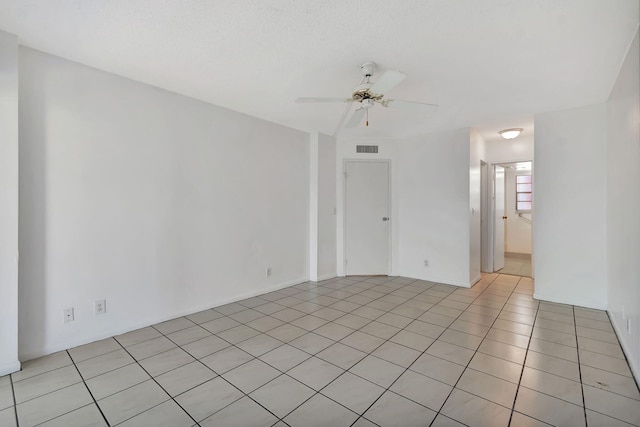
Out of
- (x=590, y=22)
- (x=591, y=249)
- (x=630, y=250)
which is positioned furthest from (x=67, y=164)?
(x=591, y=249)

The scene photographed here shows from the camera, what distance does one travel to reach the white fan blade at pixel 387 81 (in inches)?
81.1

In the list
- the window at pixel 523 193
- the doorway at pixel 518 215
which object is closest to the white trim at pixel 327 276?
the doorway at pixel 518 215

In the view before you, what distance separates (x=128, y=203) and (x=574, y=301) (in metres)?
4.99

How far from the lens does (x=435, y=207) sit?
4625 millimetres

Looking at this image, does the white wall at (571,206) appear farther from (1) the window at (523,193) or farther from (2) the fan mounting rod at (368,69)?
(1) the window at (523,193)

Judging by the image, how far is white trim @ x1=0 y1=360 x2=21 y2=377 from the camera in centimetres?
205

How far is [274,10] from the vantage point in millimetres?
1806

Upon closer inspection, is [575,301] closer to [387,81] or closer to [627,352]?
[627,352]

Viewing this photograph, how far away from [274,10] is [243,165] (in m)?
2.15

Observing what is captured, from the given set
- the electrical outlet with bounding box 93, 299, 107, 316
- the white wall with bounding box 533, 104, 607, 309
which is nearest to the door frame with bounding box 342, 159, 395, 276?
the white wall with bounding box 533, 104, 607, 309

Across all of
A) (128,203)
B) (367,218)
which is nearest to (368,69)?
(128,203)

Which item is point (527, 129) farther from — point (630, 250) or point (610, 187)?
point (630, 250)

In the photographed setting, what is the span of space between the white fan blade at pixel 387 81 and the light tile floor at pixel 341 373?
2.07m

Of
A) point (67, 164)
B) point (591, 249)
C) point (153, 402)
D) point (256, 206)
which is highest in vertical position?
point (67, 164)
